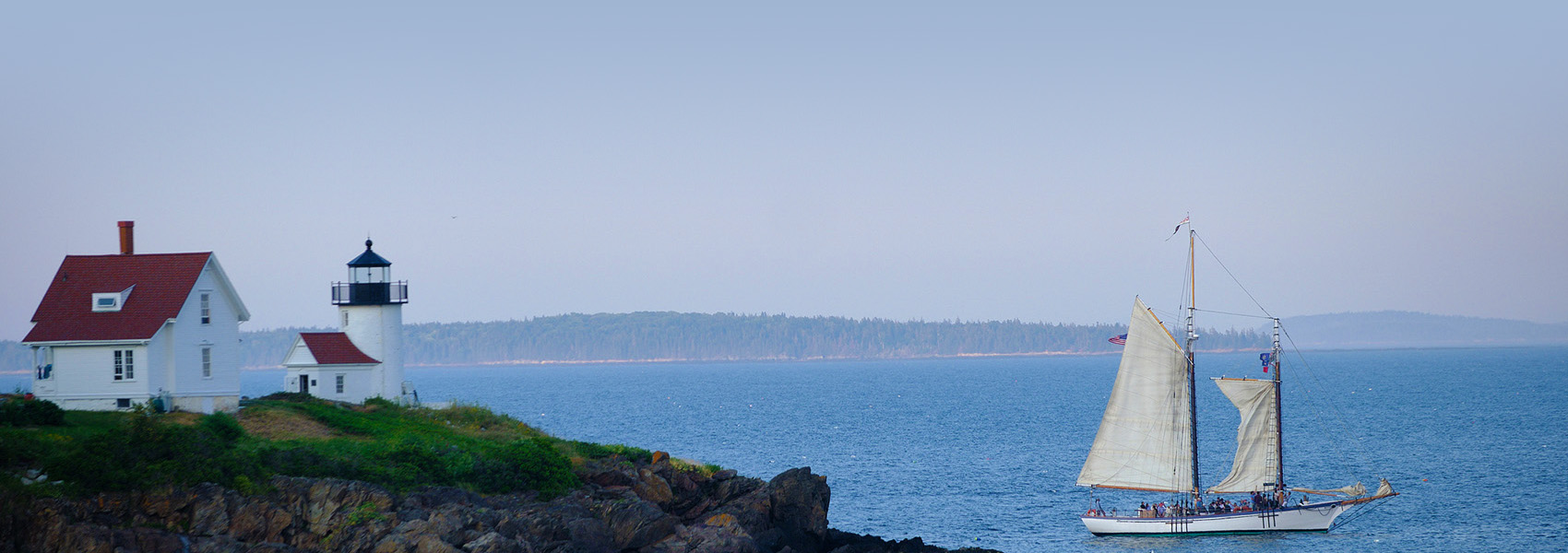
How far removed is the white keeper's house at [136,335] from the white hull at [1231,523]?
102ft

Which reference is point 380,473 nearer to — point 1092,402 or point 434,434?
point 434,434

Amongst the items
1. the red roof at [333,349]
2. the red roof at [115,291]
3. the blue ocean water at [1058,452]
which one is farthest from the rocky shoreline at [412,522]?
the red roof at [333,349]

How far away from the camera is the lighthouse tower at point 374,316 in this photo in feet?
159

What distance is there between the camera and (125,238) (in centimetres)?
4003

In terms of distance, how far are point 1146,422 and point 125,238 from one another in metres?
38.2

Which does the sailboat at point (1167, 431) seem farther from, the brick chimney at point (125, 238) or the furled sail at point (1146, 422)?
the brick chimney at point (125, 238)

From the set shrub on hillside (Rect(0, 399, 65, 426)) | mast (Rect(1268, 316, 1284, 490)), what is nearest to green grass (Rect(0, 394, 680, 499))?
shrub on hillside (Rect(0, 399, 65, 426))

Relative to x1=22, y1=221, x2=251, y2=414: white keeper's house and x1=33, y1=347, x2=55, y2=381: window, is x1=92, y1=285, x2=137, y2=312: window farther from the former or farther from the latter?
x1=33, y1=347, x2=55, y2=381: window

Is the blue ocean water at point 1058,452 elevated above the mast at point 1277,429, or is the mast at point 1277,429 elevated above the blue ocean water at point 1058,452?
the mast at point 1277,429

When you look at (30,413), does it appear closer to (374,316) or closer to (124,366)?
(124,366)

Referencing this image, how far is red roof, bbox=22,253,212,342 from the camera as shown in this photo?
3591 cm

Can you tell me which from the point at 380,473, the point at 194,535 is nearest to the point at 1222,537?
the point at 380,473

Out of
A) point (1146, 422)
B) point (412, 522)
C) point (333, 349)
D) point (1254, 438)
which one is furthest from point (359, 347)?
point (1254, 438)

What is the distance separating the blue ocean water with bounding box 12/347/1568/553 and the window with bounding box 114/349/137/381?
81.4 feet
